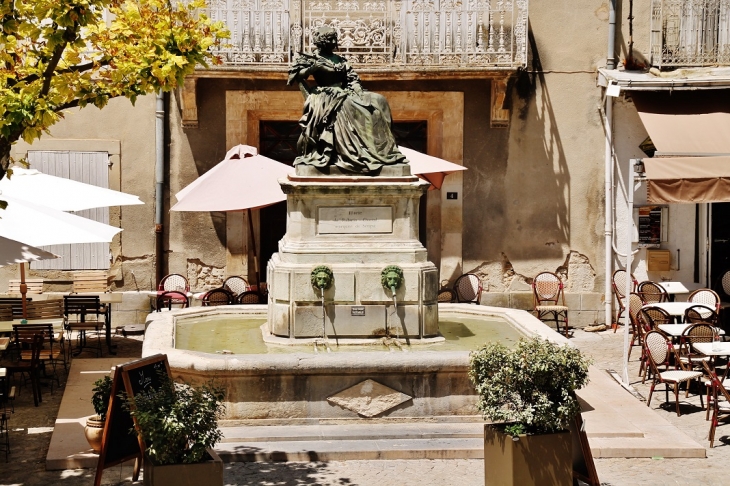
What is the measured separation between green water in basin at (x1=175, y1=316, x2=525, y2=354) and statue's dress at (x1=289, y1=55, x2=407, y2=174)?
186 centimetres

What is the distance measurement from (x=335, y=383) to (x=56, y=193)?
5.13 m

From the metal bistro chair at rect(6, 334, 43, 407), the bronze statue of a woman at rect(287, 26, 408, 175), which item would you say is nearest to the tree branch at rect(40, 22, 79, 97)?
the bronze statue of a woman at rect(287, 26, 408, 175)

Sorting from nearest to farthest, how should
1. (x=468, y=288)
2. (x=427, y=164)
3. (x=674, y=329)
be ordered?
(x=674, y=329), (x=427, y=164), (x=468, y=288)

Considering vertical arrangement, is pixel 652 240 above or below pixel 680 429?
Result: above

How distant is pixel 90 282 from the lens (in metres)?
17.4

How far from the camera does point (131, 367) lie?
8.70 meters

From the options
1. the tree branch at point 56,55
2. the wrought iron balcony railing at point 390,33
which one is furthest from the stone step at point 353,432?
the wrought iron balcony railing at point 390,33

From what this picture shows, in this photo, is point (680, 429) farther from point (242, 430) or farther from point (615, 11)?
point (615, 11)

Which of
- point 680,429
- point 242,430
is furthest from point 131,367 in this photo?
point 680,429

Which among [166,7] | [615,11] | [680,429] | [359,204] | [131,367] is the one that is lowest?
[680,429]

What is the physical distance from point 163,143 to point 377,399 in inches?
318

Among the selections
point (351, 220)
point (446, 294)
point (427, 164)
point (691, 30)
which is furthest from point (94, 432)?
point (691, 30)

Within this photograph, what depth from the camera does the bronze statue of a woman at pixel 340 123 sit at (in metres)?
12.0

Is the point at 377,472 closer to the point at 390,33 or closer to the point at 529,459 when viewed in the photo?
the point at 529,459
